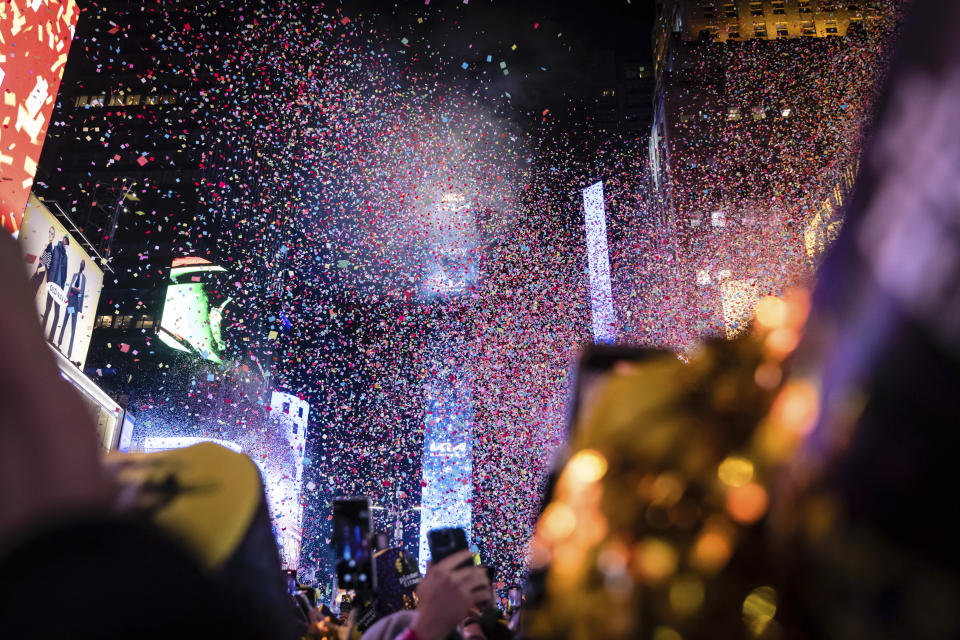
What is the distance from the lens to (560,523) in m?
0.72

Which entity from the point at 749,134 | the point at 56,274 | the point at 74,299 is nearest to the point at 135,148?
the point at 74,299

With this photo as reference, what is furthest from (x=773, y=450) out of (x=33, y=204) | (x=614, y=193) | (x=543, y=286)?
(x=614, y=193)

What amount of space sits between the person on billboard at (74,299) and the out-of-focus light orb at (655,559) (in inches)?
541

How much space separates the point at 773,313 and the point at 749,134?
37.7 meters

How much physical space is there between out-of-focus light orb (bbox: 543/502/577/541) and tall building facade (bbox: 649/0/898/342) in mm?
26423

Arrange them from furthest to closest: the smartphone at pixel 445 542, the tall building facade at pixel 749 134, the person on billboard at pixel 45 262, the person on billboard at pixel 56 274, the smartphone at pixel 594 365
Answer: the tall building facade at pixel 749 134 < the person on billboard at pixel 56 274 < the person on billboard at pixel 45 262 < the smartphone at pixel 445 542 < the smartphone at pixel 594 365

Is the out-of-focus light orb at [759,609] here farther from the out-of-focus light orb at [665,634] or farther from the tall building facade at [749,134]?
the tall building facade at [749,134]

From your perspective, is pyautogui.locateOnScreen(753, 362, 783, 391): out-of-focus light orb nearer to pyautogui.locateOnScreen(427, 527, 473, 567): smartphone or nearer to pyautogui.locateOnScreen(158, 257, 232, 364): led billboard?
pyautogui.locateOnScreen(427, 527, 473, 567): smartphone

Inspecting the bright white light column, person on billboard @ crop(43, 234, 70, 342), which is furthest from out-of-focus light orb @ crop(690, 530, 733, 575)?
the bright white light column

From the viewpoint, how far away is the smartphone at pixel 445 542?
2533mm

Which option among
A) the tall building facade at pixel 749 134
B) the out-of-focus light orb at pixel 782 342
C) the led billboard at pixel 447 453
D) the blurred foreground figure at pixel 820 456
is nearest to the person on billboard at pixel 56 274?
the blurred foreground figure at pixel 820 456

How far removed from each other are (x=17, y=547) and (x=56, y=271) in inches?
510

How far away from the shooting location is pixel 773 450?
0.57 m

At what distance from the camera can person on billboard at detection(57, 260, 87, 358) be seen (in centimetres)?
1165
